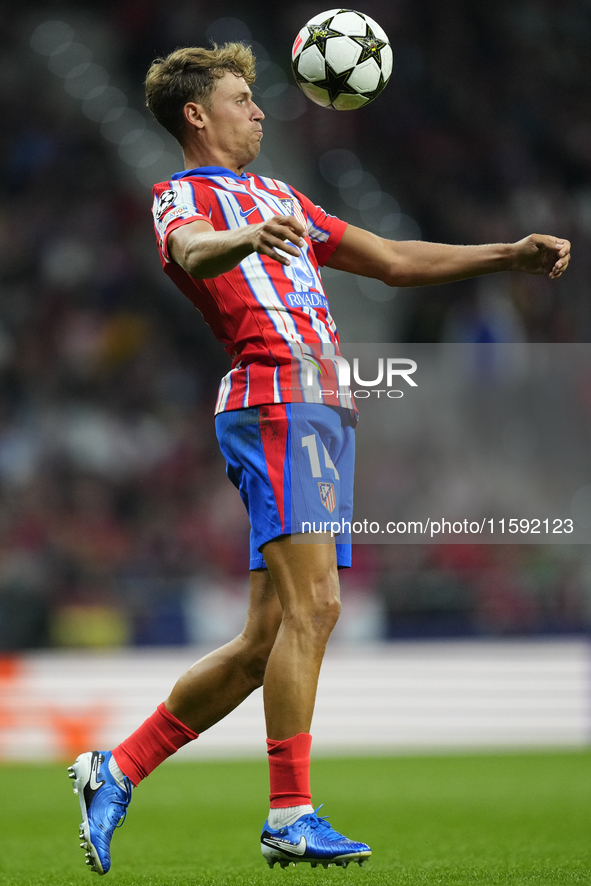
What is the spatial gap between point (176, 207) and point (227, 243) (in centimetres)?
45

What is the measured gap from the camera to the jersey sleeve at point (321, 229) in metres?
3.49

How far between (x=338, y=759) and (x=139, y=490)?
13.7 feet

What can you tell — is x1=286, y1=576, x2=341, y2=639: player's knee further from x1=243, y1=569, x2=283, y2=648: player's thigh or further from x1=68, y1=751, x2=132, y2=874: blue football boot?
x1=68, y1=751, x2=132, y2=874: blue football boot

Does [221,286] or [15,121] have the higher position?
[15,121]

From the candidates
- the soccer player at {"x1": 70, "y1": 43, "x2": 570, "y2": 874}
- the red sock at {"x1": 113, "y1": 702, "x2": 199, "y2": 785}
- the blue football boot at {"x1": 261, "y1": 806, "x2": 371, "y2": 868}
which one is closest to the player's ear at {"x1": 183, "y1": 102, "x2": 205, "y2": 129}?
the soccer player at {"x1": 70, "y1": 43, "x2": 570, "y2": 874}

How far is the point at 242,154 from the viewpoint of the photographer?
11.3 feet

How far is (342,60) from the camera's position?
143 inches

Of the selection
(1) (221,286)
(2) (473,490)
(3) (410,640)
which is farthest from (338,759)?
(1) (221,286)

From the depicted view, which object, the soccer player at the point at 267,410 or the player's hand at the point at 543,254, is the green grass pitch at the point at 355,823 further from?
the player's hand at the point at 543,254

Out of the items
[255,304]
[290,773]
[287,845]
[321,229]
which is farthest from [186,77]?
[287,845]

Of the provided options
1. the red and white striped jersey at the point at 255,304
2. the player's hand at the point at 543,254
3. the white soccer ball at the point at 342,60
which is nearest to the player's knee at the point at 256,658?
the red and white striped jersey at the point at 255,304

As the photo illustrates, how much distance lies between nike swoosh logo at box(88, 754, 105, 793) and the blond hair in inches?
74.5

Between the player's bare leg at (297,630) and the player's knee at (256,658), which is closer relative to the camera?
the player's bare leg at (297,630)

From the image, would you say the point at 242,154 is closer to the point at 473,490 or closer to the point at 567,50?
the point at 473,490
